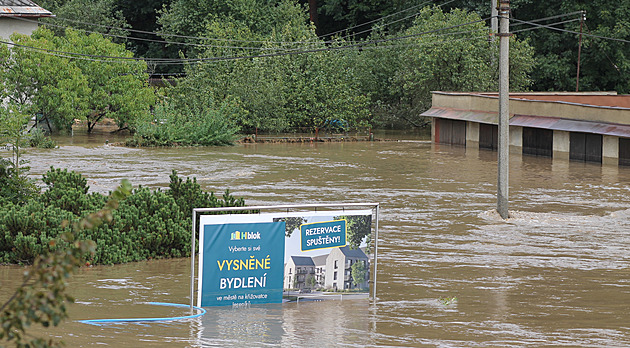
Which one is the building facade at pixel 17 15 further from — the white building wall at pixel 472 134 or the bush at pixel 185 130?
the white building wall at pixel 472 134

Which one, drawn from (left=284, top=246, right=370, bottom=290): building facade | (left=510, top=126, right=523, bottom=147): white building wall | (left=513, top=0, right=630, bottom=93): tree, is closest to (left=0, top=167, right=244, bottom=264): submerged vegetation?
(left=284, top=246, right=370, bottom=290): building facade

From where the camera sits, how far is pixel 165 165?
3195 centimetres

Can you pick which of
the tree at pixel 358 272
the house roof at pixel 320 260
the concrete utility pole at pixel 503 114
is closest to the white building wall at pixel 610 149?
the concrete utility pole at pixel 503 114

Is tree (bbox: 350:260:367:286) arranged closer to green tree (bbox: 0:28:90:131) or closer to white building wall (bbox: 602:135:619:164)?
white building wall (bbox: 602:135:619:164)

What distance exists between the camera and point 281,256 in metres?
10.5

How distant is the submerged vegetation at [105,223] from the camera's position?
537 inches

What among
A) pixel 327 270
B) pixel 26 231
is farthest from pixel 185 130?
pixel 327 270

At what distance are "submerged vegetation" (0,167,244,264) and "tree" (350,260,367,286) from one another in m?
4.04

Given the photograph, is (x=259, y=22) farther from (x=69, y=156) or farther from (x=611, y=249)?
(x=611, y=249)

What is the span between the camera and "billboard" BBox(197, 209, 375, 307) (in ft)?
33.0

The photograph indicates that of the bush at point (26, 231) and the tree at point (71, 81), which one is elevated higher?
the tree at point (71, 81)

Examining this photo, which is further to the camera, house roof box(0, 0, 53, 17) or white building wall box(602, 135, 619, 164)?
house roof box(0, 0, 53, 17)

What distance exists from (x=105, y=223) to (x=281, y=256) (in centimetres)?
500

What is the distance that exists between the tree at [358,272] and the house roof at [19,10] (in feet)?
124
